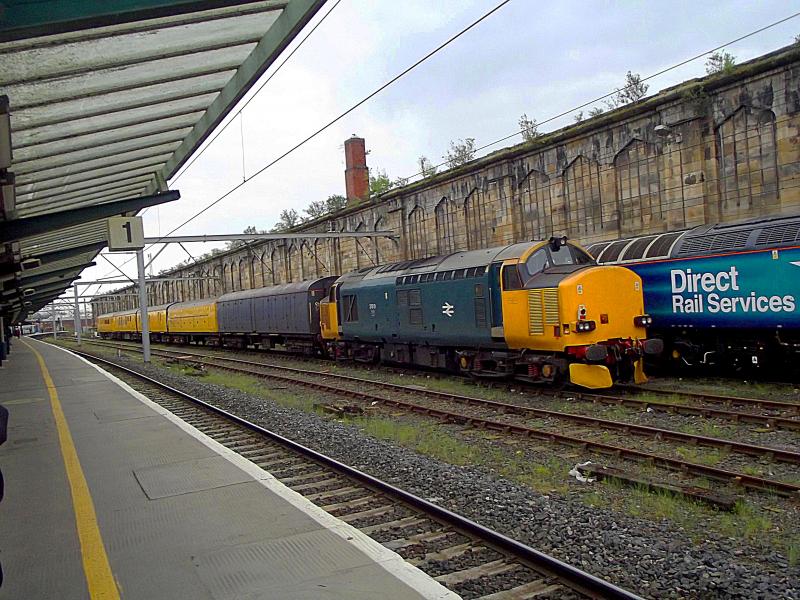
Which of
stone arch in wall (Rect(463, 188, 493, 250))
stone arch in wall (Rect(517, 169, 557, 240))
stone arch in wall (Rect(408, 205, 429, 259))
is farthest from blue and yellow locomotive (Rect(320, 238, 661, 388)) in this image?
stone arch in wall (Rect(408, 205, 429, 259))

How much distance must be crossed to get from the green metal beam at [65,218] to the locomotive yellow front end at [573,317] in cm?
673

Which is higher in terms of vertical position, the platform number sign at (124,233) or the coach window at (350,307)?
the platform number sign at (124,233)

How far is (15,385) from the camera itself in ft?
64.0

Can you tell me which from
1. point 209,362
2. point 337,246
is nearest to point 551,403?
point 209,362

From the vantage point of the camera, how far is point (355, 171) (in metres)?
38.6

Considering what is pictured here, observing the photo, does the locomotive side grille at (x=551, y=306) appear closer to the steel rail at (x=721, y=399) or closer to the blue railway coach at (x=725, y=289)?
the steel rail at (x=721, y=399)

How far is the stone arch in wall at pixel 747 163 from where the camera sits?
53.6 ft

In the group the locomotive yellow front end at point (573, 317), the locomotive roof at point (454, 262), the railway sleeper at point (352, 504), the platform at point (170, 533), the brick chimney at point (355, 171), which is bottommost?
the railway sleeper at point (352, 504)

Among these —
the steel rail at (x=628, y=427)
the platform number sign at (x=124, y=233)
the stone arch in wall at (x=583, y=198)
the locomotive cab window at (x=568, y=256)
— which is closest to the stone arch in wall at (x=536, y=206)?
the stone arch in wall at (x=583, y=198)

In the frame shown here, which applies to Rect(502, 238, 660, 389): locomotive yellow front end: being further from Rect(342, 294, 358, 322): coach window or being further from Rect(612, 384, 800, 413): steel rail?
Rect(342, 294, 358, 322): coach window

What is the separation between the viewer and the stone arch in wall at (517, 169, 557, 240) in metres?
22.9

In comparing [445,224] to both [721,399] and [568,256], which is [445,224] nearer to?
[568,256]

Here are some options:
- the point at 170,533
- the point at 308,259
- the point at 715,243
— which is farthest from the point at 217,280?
the point at 170,533

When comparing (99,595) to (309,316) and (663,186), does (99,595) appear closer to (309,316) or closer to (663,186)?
(663,186)
